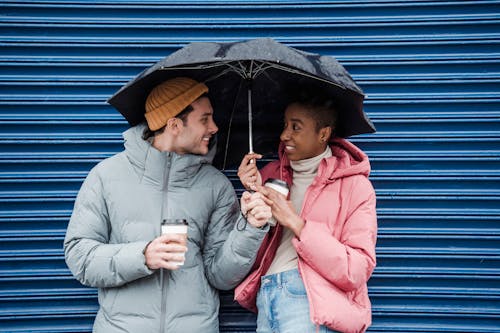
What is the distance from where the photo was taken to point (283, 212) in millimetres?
2799

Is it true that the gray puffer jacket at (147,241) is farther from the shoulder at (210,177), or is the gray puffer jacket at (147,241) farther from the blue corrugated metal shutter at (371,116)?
the blue corrugated metal shutter at (371,116)

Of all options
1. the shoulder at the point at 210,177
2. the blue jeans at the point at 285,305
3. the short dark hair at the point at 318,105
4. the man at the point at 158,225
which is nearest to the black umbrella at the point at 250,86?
the short dark hair at the point at 318,105

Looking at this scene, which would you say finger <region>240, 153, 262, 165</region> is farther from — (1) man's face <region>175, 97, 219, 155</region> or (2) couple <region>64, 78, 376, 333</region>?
(1) man's face <region>175, 97, 219, 155</region>

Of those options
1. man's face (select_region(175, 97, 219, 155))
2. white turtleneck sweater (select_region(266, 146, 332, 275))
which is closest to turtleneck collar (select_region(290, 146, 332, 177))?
white turtleneck sweater (select_region(266, 146, 332, 275))

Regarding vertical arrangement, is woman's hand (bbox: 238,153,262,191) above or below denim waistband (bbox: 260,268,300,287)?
above

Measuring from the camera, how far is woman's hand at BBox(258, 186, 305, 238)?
277cm

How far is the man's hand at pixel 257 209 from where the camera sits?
2746 mm

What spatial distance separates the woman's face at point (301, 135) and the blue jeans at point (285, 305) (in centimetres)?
72

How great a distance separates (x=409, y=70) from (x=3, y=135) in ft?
10.2

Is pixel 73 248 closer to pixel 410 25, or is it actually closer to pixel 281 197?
pixel 281 197

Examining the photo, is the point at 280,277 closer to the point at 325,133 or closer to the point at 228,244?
the point at 228,244

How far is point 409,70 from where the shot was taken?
3.89 meters

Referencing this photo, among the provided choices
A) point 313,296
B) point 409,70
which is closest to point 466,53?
point 409,70

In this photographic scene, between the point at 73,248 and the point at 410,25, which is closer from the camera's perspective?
the point at 73,248
